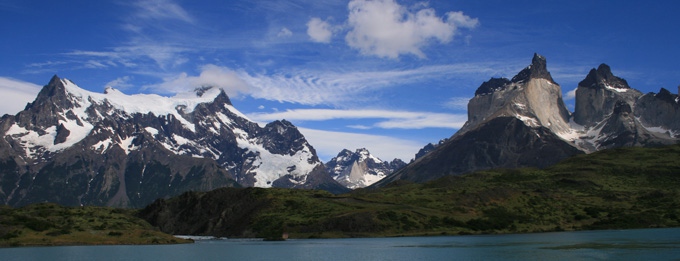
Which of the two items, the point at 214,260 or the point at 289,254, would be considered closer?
the point at 214,260

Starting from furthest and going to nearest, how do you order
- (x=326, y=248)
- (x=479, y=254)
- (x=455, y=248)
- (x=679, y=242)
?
(x=326, y=248)
(x=455, y=248)
(x=679, y=242)
(x=479, y=254)

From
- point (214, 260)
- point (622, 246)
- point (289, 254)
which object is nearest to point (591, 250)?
point (622, 246)

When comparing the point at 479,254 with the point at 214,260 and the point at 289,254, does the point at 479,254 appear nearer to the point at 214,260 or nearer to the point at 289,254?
the point at 289,254

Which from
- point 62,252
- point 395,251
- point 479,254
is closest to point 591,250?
point 479,254

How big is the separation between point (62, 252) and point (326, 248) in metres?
67.0

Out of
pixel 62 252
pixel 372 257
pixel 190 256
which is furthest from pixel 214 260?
pixel 62 252

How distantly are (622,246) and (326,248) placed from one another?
7389 centimetres

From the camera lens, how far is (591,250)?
156000 millimetres

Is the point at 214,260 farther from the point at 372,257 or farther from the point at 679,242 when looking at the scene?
the point at 679,242

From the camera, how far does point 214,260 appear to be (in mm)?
155500

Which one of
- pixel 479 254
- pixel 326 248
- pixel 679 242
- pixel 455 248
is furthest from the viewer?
pixel 326 248

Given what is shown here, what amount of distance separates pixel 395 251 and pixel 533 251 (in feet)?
108

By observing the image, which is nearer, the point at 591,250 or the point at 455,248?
the point at 591,250

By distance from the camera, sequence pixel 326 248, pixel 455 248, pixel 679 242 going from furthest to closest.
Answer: pixel 326 248, pixel 455 248, pixel 679 242
